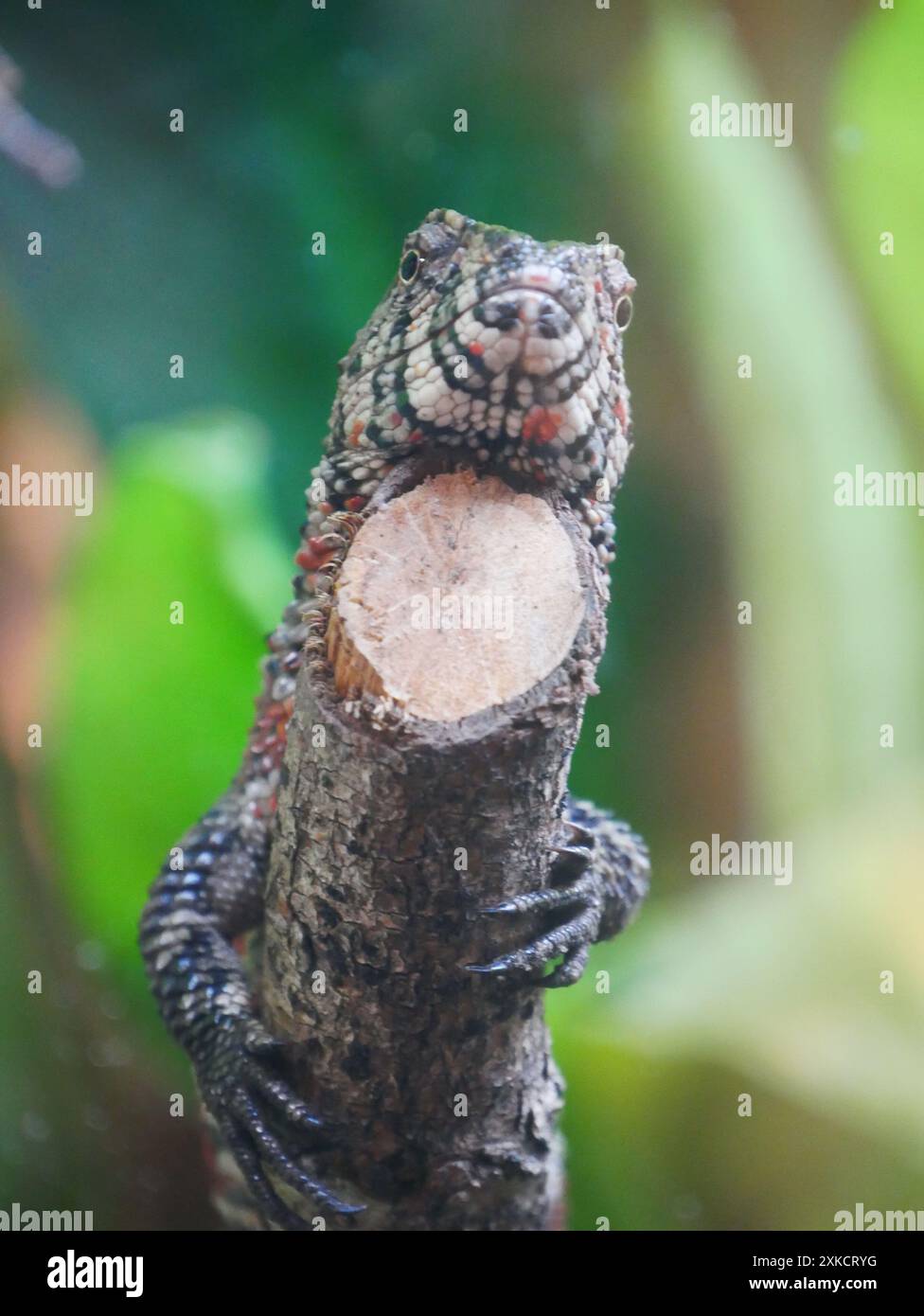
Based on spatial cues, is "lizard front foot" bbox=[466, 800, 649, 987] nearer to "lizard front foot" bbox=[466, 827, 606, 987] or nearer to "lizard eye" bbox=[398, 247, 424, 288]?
"lizard front foot" bbox=[466, 827, 606, 987]

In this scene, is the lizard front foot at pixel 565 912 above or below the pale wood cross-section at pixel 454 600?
below

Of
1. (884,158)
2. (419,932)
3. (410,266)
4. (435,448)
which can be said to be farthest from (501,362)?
(884,158)

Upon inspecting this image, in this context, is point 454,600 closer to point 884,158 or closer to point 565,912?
point 565,912

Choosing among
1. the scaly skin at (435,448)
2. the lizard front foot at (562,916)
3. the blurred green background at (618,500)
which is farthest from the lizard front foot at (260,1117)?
the blurred green background at (618,500)

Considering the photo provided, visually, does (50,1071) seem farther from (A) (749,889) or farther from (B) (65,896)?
(A) (749,889)

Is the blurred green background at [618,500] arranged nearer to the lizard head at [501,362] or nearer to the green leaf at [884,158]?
the green leaf at [884,158]

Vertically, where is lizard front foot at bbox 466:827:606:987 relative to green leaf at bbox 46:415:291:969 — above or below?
below

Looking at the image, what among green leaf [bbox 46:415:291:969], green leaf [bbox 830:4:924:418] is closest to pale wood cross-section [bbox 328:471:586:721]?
green leaf [bbox 46:415:291:969]
